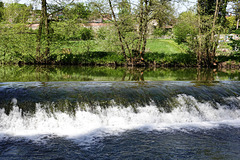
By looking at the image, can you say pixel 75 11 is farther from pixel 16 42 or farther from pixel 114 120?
pixel 114 120

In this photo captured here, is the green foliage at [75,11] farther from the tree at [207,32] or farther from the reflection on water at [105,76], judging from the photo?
the tree at [207,32]

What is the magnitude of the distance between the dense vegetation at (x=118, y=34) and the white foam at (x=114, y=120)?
45.5 ft

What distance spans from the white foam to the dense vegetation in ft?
45.5

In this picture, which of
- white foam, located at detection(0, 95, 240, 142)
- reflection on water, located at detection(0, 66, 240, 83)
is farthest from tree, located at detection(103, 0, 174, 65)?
white foam, located at detection(0, 95, 240, 142)

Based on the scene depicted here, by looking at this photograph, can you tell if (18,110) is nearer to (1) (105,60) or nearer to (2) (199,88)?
(2) (199,88)

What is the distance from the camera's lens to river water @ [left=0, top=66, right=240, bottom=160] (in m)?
5.37

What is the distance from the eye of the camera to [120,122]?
7.48 m

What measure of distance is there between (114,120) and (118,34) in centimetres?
1514

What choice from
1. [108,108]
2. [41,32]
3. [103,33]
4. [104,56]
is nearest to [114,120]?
[108,108]

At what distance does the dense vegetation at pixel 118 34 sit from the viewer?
21.6m

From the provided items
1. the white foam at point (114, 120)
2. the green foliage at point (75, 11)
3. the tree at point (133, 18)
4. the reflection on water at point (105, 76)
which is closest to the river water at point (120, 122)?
the white foam at point (114, 120)

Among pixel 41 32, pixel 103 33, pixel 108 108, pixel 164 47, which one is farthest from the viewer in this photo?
pixel 164 47

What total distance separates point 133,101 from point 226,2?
18723 millimetres

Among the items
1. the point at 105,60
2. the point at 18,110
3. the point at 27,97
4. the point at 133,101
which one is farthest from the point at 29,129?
the point at 105,60
